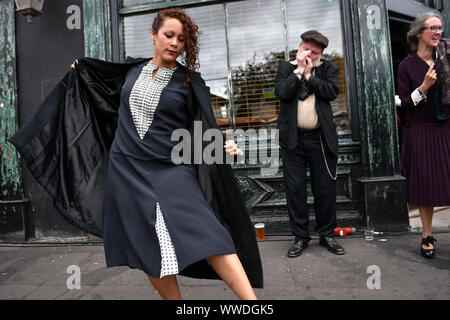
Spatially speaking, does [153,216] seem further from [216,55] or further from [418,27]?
[216,55]

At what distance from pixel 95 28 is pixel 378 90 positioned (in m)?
3.95

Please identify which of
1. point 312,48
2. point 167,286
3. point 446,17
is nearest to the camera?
point 167,286

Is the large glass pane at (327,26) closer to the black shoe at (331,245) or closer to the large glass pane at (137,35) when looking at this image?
the black shoe at (331,245)

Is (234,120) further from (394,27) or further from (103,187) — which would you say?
(394,27)

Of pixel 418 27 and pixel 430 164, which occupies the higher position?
pixel 418 27

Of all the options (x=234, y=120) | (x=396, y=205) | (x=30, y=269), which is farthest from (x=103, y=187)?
(x=396, y=205)

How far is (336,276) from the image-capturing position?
2.83 metres

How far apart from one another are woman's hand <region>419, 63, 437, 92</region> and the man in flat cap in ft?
2.59

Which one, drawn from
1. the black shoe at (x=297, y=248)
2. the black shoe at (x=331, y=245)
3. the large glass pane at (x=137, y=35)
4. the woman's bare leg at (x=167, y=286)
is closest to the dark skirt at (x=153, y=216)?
the woman's bare leg at (x=167, y=286)

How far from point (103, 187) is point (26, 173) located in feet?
10.3

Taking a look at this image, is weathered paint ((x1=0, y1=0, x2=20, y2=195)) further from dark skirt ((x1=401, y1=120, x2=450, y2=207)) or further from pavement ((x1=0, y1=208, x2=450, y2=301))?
dark skirt ((x1=401, y1=120, x2=450, y2=207))

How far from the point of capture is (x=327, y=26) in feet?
14.7

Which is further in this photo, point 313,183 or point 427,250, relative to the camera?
point 313,183

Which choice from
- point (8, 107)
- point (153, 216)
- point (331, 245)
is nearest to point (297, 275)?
point (331, 245)
